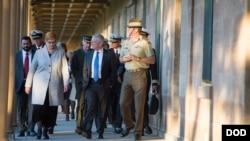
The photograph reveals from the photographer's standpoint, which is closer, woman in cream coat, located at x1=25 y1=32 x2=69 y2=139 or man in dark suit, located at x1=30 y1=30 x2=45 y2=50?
woman in cream coat, located at x1=25 y1=32 x2=69 y2=139

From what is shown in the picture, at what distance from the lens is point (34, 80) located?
13.1 metres

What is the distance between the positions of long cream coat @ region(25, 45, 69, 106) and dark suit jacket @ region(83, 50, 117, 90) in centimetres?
50

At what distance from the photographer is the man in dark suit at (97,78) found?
43.8ft

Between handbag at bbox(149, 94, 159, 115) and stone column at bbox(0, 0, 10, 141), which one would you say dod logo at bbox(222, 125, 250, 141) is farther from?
handbag at bbox(149, 94, 159, 115)

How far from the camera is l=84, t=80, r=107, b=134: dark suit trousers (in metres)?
13.3

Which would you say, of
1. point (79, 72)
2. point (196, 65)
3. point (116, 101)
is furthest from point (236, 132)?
point (116, 101)

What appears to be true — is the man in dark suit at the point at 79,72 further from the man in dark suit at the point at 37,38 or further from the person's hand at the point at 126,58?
the person's hand at the point at 126,58

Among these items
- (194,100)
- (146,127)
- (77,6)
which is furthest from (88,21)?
(194,100)

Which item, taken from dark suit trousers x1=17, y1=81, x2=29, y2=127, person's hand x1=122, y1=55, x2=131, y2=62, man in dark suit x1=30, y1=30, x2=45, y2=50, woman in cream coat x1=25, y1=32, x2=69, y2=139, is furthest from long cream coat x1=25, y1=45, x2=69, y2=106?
person's hand x1=122, y1=55, x2=131, y2=62

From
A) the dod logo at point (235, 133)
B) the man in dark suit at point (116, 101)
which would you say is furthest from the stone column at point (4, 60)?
the dod logo at point (235, 133)

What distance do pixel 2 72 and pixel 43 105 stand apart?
1317 mm

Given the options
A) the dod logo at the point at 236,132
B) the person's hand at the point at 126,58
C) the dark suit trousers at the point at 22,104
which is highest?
the person's hand at the point at 126,58

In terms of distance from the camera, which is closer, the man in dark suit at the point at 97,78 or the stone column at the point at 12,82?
the man in dark suit at the point at 97,78

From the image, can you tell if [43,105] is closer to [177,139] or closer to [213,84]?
[177,139]
